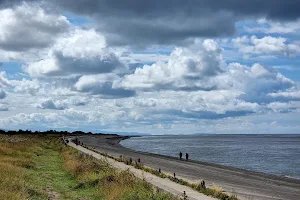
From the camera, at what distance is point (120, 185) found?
2147 cm

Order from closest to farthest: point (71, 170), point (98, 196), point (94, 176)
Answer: point (98, 196) < point (94, 176) < point (71, 170)

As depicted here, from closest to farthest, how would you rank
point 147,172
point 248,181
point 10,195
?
point 10,195 → point 147,172 → point 248,181

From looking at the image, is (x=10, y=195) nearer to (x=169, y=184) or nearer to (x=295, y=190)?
(x=169, y=184)

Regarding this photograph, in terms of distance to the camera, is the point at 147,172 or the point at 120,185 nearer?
the point at 120,185

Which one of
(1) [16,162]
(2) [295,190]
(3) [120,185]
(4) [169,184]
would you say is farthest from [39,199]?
(2) [295,190]

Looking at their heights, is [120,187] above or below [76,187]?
above

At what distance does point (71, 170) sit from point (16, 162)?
15.6 ft

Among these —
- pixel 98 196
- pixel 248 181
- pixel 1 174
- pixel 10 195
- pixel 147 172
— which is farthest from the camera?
pixel 248 181

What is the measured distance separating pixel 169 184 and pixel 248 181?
17638mm

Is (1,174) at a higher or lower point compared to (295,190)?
higher

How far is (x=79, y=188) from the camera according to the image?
78.5ft

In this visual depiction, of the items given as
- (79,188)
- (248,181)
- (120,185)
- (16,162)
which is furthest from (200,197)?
(248,181)

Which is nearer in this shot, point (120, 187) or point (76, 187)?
point (120, 187)

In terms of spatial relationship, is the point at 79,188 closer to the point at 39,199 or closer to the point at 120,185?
the point at 120,185
